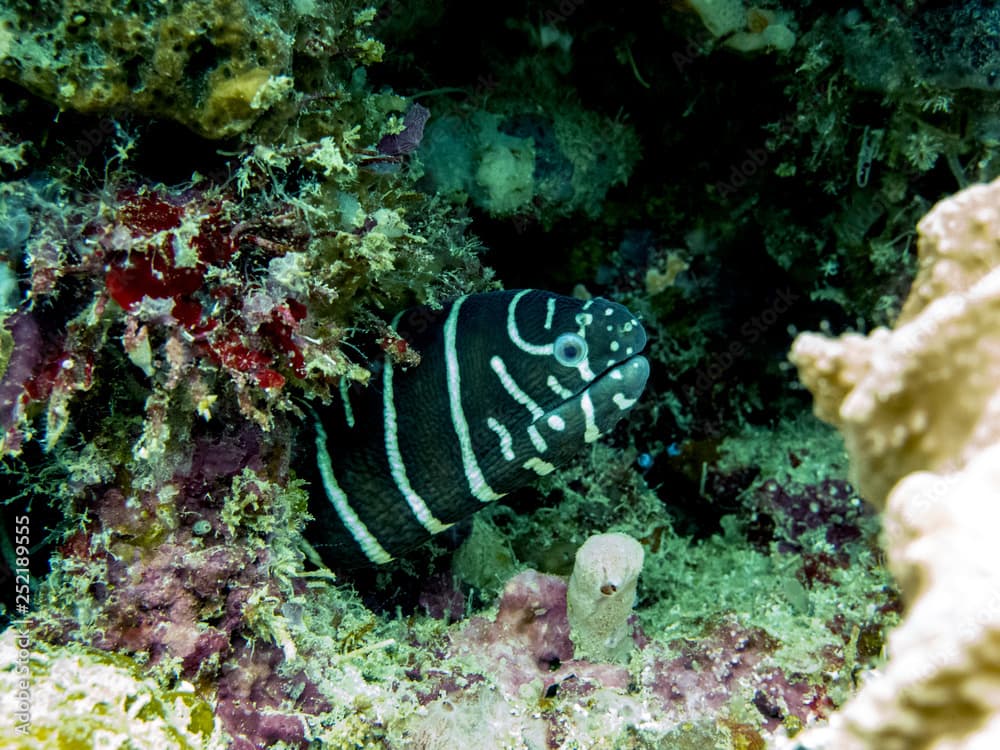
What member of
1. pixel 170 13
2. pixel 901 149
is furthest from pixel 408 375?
pixel 901 149

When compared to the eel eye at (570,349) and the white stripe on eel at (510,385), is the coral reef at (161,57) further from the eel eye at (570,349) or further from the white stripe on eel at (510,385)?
the eel eye at (570,349)

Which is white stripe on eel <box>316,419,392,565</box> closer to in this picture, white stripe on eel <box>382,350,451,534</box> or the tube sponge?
white stripe on eel <box>382,350,451,534</box>

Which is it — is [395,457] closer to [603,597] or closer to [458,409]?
[458,409]

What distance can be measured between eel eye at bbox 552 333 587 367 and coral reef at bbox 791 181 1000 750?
1.67 metres

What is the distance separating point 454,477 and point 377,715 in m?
1.30

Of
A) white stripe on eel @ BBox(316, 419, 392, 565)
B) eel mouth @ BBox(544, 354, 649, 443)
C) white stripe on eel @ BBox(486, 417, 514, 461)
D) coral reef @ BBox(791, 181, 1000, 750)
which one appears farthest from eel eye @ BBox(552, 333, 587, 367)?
coral reef @ BBox(791, 181, 1000, 750)

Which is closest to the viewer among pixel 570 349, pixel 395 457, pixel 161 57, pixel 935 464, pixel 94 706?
pixel 935 464

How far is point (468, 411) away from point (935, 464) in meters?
2.38

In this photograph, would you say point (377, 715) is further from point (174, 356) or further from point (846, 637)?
point (846, 637)

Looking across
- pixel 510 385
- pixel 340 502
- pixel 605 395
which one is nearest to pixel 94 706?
pixel 340 502

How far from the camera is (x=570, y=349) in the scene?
3.49m

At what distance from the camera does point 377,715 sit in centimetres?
275

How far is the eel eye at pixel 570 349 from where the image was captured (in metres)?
3.48

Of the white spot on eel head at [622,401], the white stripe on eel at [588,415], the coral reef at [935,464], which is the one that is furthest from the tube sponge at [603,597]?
the coral reef at [935,464]
